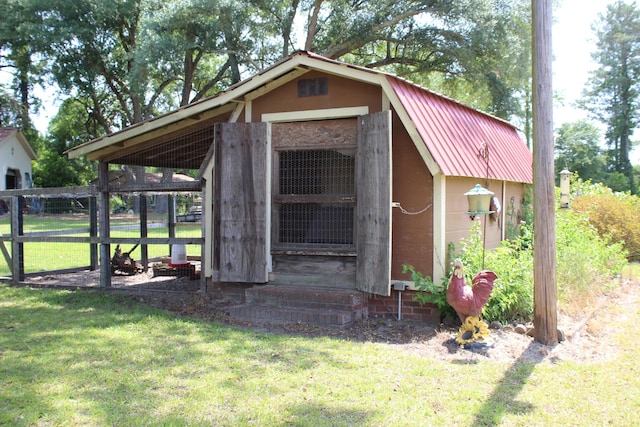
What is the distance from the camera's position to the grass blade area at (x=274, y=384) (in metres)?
3.84

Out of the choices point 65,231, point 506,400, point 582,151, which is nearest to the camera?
point 506,400

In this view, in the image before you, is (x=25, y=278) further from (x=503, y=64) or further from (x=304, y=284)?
(x=503, y=64)

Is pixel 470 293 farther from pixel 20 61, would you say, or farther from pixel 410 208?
pixel 20 61

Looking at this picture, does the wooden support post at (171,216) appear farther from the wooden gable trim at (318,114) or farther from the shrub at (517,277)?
the shrub at (517,277)

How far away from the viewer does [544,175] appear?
18.3ft

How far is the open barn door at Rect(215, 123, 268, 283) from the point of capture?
291 inches

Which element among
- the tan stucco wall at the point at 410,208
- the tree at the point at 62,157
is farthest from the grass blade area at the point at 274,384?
the tree at the point at 62,157

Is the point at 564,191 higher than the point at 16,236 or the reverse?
higher

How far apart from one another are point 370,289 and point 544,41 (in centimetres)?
343

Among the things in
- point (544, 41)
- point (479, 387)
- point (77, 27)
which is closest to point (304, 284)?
point (479, 387)

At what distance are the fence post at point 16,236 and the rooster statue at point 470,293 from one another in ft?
26.2

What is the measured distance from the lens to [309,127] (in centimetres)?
736

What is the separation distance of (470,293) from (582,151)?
42373mm

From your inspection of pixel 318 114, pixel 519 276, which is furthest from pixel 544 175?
pixel 318 114
